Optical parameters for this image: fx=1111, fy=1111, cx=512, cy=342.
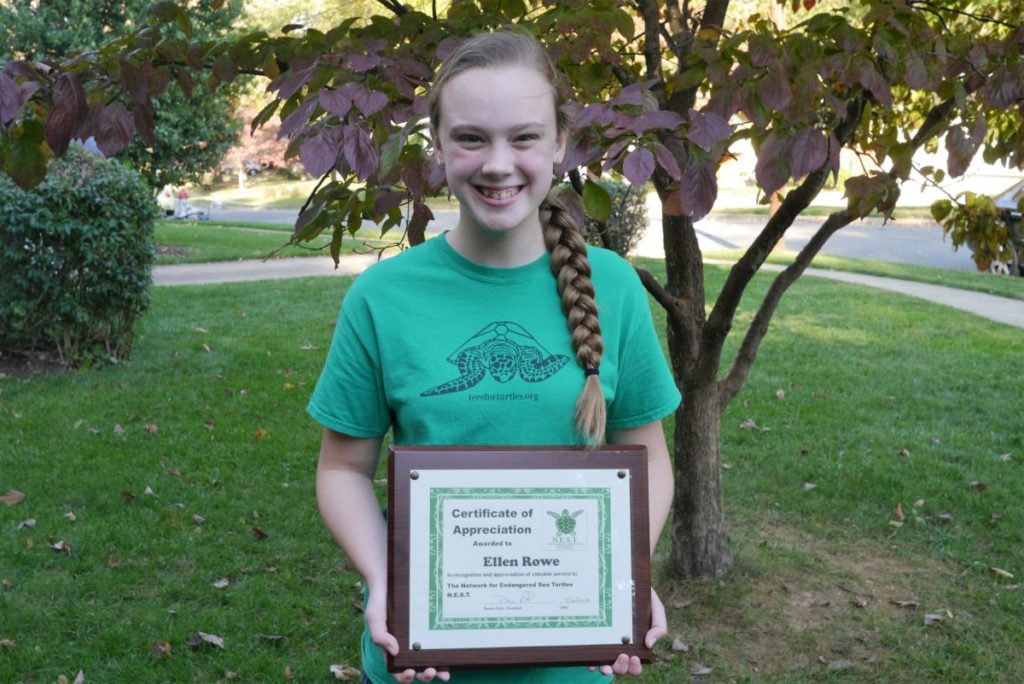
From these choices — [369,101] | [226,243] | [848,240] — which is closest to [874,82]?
[369,101]

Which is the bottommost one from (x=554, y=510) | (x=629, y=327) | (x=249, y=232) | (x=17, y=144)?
(x=249, y=232)

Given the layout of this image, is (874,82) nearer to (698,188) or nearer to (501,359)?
(698,188)

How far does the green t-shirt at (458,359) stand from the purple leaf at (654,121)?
595mm

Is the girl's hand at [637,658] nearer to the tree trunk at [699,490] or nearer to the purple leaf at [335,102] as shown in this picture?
the purple leaf at [335,102]

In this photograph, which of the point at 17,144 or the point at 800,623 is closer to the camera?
the point at 17,144

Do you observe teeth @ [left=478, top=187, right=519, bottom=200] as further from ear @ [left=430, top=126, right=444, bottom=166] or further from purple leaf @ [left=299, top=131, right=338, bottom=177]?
purple leaf @ [left=299, top=131, right=338, bottom=177]

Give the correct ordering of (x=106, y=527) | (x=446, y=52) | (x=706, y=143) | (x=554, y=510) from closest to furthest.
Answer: (x=554, y=510) → (x=706, y=143) → (x=446, y=52) → (x=106, y=527)

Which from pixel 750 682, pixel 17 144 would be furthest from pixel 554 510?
pixel 750 682

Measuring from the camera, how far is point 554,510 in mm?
1832

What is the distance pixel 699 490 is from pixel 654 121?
2.58 metres

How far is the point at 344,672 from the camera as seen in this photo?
4223 millimetres

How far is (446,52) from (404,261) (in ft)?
3.82

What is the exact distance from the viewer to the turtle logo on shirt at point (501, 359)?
187 cm

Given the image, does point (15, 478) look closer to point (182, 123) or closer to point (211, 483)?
point (211, 483)
